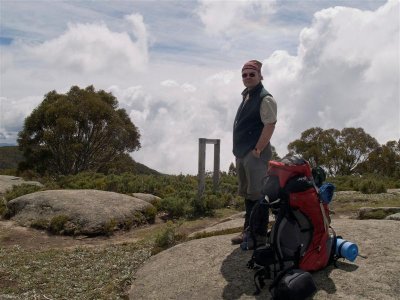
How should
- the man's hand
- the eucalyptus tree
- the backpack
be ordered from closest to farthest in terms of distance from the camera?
the backpack, the man's hand, the eucalyptus tree

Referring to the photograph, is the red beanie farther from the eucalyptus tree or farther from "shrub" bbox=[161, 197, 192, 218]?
the eucalyptus tree

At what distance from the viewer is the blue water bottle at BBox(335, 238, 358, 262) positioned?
514 cm

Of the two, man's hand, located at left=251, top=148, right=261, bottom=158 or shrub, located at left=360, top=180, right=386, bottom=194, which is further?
shrub, located at left=360, top=180, right=386, bottom=194

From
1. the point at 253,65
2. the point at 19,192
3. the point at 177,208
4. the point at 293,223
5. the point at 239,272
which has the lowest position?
the point at 239,272

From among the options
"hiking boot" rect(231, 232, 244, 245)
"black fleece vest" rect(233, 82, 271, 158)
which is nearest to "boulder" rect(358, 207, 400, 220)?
"hiking boot" rect(231, 232, 244, 245)

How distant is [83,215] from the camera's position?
10.2 meters

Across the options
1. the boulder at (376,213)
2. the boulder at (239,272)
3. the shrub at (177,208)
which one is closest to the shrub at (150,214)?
the shrub at (177,208)

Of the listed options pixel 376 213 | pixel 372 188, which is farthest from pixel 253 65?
pixel 372 188

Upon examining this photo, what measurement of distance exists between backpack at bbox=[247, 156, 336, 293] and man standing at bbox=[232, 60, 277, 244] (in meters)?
0.80

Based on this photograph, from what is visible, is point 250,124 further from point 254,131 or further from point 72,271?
point 72,271

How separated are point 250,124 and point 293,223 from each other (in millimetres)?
1666

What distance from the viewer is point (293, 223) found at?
4.96 m

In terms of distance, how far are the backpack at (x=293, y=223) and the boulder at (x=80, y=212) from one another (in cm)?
564

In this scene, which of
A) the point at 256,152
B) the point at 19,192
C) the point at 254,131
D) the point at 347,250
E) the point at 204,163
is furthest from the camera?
the point at 19,192
